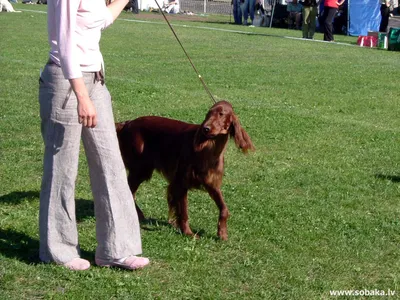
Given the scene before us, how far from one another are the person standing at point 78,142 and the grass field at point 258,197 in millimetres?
150

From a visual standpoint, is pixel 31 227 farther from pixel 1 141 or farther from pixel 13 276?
pixel 1 141

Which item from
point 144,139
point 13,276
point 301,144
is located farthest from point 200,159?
point 301,144

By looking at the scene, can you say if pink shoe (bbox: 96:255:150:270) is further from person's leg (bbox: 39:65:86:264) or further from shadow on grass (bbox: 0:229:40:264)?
shadow on grass (bbox: 0:229:40:264)

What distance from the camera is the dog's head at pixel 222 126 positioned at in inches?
198

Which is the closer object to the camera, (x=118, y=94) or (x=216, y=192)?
(x=216, y=192)

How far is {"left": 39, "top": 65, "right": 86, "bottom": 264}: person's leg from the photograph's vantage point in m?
4.35

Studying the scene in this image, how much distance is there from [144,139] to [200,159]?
2.13ft

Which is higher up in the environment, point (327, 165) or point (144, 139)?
point (144, 139)

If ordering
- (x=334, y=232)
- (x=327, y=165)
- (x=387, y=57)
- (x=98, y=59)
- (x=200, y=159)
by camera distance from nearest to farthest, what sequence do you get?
(x=98, y=59), (x=200, y=159), (x=334, y=232), (x=327, y=165), (x=387, y=57)

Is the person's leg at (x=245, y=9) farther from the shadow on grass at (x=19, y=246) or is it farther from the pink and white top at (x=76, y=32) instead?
the pink and white top at (x=76, y=32)

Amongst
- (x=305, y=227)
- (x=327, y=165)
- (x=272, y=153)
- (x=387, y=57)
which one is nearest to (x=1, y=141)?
(x=272, y=153)

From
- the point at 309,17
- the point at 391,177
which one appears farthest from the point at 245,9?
the point at 391,177

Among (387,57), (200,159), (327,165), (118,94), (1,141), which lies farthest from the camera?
(387,57)

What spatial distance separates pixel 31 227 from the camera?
5469 mm
